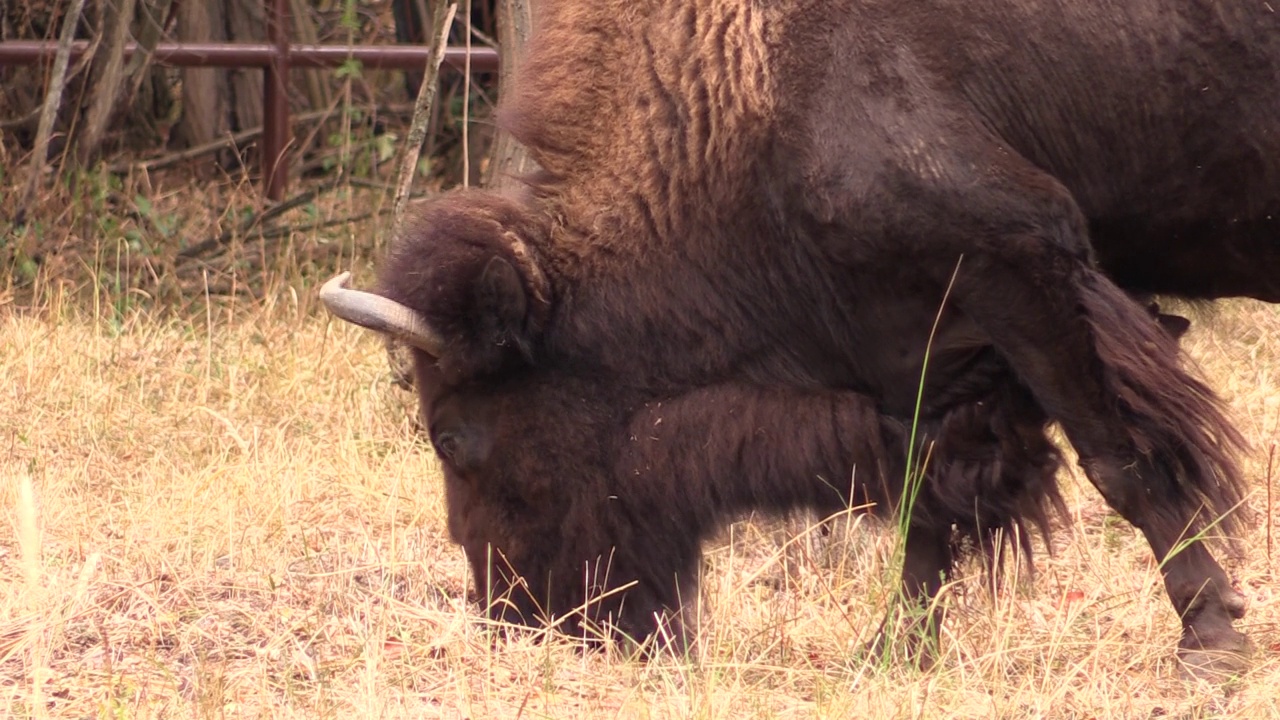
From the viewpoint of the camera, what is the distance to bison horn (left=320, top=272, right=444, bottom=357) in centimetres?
402

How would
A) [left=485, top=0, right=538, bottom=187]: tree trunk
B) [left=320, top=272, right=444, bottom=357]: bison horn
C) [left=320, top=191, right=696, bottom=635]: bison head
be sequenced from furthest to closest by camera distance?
[left=485, top=0, right=538, bottom=187]: tree trunk → [left=320, top=191, right=696, bottom=635]: bison head → [left=320, top=272, right=444, bottom=357]: bison horn

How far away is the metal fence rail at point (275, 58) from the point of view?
8.21m

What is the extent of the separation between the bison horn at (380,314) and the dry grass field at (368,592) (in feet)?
1.98

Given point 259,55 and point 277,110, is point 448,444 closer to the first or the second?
point 259,55

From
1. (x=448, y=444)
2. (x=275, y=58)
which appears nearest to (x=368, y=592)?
(x=448, y=444)

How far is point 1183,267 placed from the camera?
407 centimetres

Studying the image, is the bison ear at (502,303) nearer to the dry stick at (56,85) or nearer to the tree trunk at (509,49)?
the tree trunk at (509,49)

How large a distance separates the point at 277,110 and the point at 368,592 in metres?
4.67

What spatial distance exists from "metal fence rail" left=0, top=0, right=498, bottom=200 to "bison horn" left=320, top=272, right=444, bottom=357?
167 inches

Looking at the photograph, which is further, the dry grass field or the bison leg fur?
the bison leg fur

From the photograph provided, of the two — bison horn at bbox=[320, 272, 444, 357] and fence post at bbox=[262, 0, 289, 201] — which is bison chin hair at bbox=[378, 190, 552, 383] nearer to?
bison horn at bbox=[320, 272, 444, 357]

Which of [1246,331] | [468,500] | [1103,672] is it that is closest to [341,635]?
[468,500]

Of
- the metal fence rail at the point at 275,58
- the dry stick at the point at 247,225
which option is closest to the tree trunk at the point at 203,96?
the metal fence rail at the point at 275,58

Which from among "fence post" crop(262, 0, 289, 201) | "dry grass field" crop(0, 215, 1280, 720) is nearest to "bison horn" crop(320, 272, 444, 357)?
"dry grass field" crop(0, 215, 1280, 720)
